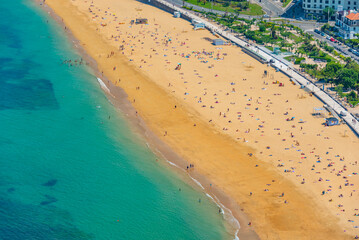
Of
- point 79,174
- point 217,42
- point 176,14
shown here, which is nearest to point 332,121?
point 79,174

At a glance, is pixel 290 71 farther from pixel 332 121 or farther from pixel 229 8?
pixel 229 8

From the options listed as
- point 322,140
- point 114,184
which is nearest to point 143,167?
point 114,184

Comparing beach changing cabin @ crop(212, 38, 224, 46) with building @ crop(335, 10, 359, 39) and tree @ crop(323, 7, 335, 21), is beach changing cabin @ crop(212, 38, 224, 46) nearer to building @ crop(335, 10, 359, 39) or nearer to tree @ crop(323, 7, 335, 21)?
building @ crop(335, 10, 359, 39)

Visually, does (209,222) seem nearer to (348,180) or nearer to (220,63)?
(348,180)

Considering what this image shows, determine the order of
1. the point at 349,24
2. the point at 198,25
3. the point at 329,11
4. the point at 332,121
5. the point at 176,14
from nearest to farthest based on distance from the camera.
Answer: the point at 332,121 → the point at 349,24 → the point at 329,11 → the point at 198,25 → the point at 176,14

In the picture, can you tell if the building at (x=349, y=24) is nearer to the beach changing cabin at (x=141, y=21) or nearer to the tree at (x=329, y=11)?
the tree at (x=329, y=11)

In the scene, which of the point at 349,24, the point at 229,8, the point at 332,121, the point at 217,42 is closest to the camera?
the point at 332,121
